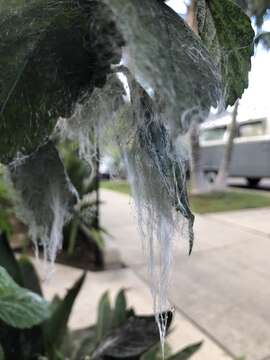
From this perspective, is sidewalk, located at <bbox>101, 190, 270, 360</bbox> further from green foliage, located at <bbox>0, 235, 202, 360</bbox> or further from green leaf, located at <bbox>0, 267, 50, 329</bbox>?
green leaf, located at <bbox>0, 267, 50, 329</bbox>

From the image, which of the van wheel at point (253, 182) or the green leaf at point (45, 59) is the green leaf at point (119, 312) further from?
the van wheel at point (253, 182)

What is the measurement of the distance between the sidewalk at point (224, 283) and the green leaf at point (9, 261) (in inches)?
21.2

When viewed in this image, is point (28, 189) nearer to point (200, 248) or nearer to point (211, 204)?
point (200, 248)

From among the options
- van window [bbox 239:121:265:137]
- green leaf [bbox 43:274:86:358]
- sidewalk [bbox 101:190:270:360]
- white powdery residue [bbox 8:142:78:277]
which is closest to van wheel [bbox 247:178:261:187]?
→ van window [bbox 239:121:265:137]

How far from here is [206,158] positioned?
12977 mm

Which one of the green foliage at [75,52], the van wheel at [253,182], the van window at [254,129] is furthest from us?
the van wheel at [253,182]

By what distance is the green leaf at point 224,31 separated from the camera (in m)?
0.41

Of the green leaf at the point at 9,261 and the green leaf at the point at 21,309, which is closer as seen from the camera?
the green leaf at the point at 21,309

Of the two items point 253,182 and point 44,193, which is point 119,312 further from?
point 253,182

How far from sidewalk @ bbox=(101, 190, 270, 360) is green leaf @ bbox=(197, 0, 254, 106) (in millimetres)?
1464

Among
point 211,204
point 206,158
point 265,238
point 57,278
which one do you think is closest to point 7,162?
point 57,278

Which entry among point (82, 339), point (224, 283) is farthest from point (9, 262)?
point (224, 283)

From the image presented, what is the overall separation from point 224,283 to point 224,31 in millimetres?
4080

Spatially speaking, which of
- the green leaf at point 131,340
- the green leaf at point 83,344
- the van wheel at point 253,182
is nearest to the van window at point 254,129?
the van wheel at point 253,182
